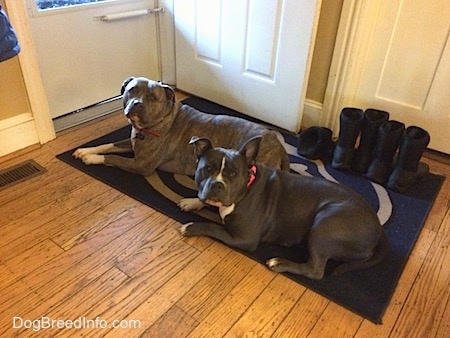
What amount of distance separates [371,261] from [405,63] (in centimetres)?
A: 135

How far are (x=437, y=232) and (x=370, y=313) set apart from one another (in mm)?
664

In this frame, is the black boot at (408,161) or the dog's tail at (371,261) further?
the black boot at (408,161)

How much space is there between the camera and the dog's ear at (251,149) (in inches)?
58.8

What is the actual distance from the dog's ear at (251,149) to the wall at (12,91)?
1.42 metres

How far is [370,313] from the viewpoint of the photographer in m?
1.48

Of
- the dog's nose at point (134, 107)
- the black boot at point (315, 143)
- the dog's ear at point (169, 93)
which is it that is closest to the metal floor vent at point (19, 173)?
the dog's nose at point (134, 107)

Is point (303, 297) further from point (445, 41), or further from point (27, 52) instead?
point (27, 52)

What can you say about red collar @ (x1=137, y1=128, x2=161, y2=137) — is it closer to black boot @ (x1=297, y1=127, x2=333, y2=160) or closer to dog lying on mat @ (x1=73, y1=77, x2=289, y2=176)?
dog lying on mat @ (x1=73, y1=77, x2=289, y2=176)

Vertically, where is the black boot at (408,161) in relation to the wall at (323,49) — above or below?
below

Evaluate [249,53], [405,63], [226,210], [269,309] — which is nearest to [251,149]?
[226,210]

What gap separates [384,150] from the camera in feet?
7.10

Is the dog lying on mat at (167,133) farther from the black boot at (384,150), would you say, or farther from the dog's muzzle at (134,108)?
the black boot at (384,150)

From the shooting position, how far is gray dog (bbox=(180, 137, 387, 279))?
4.94 feet

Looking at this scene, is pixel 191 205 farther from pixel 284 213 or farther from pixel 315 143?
pixel 315 143
